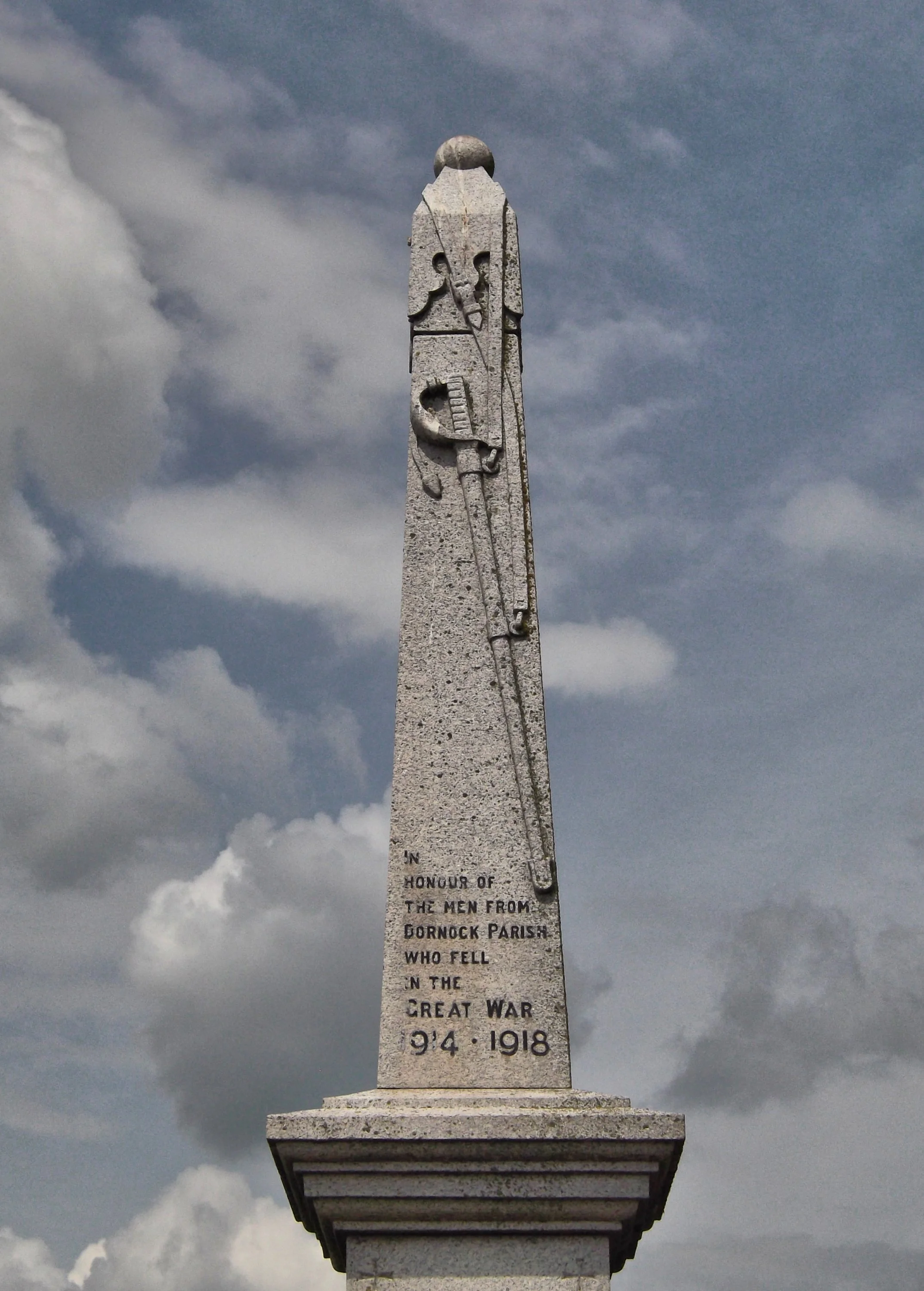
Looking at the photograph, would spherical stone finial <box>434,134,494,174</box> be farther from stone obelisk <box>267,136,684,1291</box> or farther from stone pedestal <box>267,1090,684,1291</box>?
stone pedestal <box>267,1090,684,1291</box>

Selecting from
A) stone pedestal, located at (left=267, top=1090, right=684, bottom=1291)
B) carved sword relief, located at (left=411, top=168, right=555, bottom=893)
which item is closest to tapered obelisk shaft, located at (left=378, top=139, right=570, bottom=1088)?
carved sword relief, located at (left=411, top=168, right=555, bottom=893)

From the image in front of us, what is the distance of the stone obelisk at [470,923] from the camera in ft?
24.0

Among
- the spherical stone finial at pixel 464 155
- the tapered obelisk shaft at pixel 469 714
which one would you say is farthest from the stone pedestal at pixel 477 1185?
the spherical stone finial at pixel 464 155

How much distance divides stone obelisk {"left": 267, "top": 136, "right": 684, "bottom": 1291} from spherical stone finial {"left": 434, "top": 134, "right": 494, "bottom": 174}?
2 centimetres

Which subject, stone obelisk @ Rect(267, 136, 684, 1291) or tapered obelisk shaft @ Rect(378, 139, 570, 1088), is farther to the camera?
tapered obelisk shaft @ Rect(378, 139, 570, 1088)

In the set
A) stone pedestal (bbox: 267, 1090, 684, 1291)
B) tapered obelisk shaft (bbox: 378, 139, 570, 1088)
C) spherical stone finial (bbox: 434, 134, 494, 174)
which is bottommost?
stone pedestal (bbox: 267, 1090, 684, 1291)

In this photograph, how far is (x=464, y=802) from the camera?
8.76 meters

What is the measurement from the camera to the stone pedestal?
7.30 meters

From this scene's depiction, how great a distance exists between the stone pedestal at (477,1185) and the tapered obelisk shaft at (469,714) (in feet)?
2.66

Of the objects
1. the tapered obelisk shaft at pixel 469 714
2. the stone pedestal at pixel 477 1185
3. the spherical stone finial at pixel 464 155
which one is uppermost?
the spherical stone finial at pixel 464 155

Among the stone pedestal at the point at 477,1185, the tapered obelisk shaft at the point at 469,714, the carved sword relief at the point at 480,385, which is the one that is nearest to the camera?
the stone pedestal at the point at 477,1185

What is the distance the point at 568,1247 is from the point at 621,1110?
68 cm

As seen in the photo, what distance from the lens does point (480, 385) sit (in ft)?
32.2

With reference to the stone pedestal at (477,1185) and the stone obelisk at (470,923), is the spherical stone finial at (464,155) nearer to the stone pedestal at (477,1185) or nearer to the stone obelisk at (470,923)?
the stone obelisk at (470,923)
